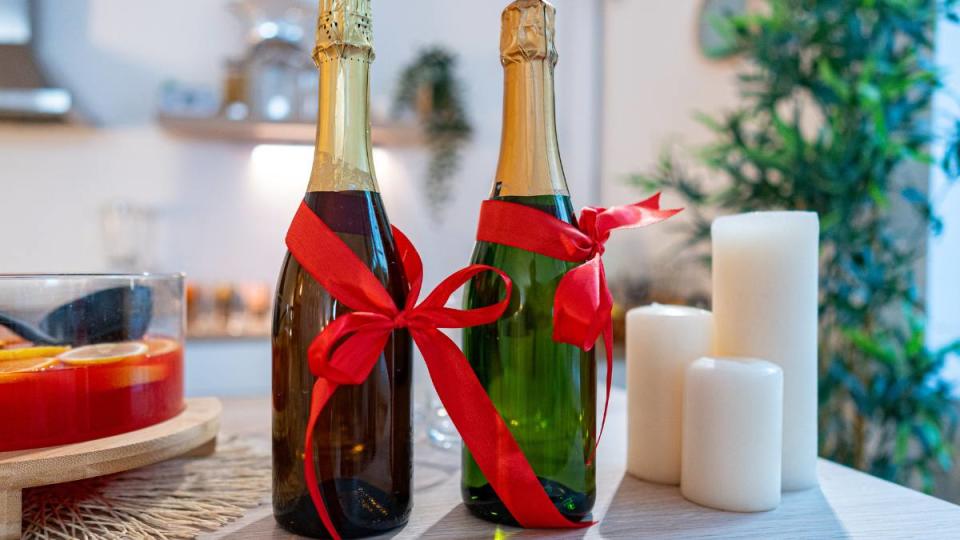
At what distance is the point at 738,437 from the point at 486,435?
0.62 ft

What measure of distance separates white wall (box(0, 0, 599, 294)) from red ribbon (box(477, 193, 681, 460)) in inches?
82.0

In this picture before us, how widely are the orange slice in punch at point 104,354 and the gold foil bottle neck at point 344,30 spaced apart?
256 millimetres

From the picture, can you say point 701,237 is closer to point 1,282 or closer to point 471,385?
point 471,385

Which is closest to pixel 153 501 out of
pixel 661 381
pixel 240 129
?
pixel 661 381

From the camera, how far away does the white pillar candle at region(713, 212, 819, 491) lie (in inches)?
21.2

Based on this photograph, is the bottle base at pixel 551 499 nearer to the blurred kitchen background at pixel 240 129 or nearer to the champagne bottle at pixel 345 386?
the champagne bottle at pixel 345 386

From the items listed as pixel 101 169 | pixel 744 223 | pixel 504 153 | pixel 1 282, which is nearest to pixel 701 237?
pixel 744 223

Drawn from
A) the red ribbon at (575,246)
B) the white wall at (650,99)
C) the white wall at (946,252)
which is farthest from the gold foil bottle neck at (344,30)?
the white wall at (650,99)

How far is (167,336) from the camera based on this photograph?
0.57 m

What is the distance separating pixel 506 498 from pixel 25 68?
7.56ft

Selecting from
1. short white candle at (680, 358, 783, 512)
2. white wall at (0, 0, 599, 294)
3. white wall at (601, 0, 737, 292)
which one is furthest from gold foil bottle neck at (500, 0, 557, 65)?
white wall at (0, 0, 599, 294)

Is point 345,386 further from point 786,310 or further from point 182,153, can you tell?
point 182,153

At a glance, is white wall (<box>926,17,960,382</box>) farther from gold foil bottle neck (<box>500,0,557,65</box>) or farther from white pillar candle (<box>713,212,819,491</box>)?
gold foil bottle neck (<box>500,0,557,65</box>)

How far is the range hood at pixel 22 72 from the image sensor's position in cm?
208
